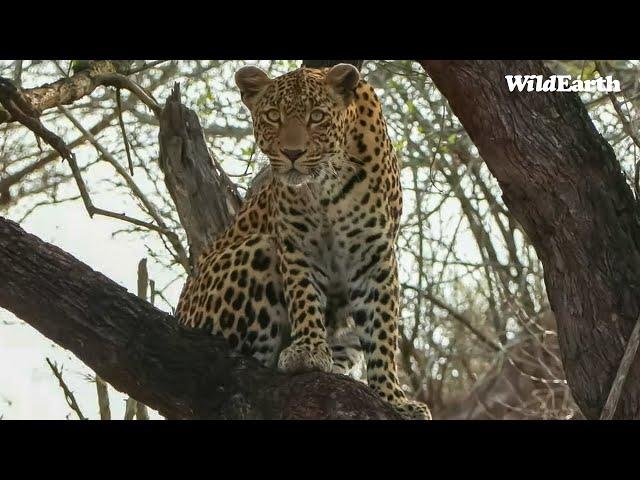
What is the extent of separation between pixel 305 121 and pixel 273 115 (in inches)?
9.2

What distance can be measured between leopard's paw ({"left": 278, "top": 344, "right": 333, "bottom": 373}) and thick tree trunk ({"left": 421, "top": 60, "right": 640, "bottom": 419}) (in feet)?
4.50

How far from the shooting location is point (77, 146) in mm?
12148

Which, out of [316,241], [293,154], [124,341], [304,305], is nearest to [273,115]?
[293,154]

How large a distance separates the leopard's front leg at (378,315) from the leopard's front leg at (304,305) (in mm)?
250

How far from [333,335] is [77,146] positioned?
484cm

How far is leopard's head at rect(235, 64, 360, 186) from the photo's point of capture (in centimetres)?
761

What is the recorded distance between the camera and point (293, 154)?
24.9ft

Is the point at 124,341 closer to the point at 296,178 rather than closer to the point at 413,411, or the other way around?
the point at 296,178

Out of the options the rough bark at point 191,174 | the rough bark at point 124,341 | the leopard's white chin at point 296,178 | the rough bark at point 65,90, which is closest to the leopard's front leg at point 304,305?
the leopard's white chin at point 296,178

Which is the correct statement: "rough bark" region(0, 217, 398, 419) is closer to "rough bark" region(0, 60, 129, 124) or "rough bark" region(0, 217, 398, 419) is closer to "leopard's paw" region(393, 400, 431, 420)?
"leopard's paw" region(393, 400, 431, 420)

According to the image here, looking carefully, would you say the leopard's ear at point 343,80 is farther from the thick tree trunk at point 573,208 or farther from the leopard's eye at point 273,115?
the thick tree trunk at point 573,208

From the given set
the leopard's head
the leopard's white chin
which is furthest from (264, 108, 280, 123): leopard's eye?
the leopard's white chin

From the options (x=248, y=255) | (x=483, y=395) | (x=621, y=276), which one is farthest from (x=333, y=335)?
(x=483, y=395)
